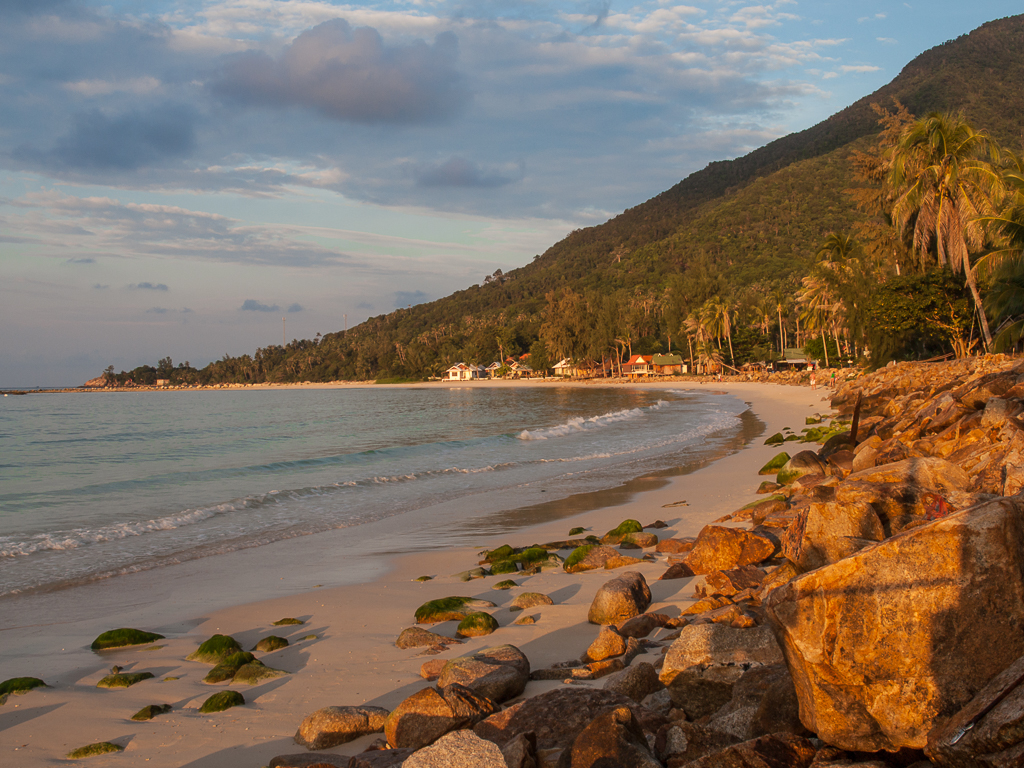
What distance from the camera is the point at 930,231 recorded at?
32.6 meters

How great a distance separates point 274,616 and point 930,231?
35.6m

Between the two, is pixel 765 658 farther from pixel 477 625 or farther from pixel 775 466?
pixel 775 466

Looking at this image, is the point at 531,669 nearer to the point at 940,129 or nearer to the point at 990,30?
the point at 940,129

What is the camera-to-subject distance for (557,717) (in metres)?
3.40

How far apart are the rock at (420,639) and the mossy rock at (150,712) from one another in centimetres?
173

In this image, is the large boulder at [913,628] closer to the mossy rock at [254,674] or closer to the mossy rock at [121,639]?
the mossy rock at [254,674]

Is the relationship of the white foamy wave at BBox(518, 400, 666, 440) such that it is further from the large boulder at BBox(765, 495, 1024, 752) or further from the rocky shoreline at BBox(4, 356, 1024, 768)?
the large boulder at BBox(765, 495, 1024, 752)

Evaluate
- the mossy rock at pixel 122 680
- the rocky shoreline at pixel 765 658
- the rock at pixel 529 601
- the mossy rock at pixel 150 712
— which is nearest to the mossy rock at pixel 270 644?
the rocky shoreline at pixel 765 658

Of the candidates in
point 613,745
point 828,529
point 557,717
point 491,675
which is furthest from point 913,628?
point 828,529

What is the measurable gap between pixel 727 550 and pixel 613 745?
13.2 feet

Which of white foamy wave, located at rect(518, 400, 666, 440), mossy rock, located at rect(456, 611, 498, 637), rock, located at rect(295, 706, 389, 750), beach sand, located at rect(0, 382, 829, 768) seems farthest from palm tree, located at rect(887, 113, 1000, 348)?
rock, located at rect(295, 706, 389, 750)

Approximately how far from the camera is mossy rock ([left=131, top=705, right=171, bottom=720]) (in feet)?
14.4

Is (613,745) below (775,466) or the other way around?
the other way around

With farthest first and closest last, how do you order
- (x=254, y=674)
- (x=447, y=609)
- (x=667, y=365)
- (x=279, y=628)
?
(x=667, y=365)
(x=279, y=628)
(x=447, y=609)
(x=254, y=674)
